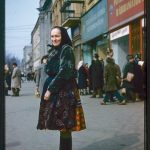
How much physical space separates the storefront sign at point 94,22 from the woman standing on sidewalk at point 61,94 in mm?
319

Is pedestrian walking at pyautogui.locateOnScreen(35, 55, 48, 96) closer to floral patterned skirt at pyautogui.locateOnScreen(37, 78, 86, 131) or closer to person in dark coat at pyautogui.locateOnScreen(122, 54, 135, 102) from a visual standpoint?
floral patterned skirt at pyautogui.locateOnScreen(37, 78, 86, 131)

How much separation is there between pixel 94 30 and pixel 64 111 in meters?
0.76

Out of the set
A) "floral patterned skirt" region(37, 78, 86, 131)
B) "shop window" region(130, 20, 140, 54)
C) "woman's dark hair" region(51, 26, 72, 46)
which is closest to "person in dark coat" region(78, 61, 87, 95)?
"floral patterned skirt" region(37, 78, 86, 131)

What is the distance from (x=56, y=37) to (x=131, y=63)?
2.63 feet

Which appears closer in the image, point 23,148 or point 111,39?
point 23,148

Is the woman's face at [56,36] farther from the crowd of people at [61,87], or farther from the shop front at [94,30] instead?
the shop front at [94,30]

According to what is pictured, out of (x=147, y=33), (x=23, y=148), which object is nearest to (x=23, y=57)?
(x=23, y=148)

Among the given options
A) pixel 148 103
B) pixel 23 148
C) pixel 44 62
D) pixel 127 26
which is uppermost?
pixel 127 26

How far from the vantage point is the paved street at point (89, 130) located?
13.2 feet

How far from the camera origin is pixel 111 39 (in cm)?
447

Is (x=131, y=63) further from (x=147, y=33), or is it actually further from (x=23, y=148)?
(x=23, y=148)

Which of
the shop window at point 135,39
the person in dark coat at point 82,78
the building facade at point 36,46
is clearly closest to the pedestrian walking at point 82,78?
the person in dark coat at point 82,78

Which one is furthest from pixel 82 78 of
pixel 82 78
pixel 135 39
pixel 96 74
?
pixel 135 39

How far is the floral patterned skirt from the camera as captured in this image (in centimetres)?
392
